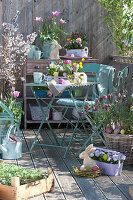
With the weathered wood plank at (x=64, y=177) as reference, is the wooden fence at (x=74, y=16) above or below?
above

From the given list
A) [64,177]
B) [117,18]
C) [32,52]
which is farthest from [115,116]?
[117,18]

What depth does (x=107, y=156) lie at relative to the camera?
383 cm

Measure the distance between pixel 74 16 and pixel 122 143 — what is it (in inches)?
115

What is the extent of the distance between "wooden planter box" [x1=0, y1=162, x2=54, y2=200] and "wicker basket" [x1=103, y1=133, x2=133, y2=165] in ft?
3.23

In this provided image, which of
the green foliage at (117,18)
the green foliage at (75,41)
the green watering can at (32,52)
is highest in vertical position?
the green foliage at (117,18)

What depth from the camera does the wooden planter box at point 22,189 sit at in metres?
3.09

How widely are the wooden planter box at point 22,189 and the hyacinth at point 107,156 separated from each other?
736mm

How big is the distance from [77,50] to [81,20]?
24.9 inches

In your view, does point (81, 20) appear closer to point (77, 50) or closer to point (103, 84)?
point (77, 50)

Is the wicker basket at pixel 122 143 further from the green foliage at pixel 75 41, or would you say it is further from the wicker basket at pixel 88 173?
the green foliage at pixel 75 41

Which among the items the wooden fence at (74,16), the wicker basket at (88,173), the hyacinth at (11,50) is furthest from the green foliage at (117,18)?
the wicker basket at (88,173)

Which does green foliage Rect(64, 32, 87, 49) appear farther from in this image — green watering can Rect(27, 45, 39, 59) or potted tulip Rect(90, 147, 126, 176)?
potted tulip Rect(90, 147, 126, 176)

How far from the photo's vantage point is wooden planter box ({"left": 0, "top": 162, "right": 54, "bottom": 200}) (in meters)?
3.09

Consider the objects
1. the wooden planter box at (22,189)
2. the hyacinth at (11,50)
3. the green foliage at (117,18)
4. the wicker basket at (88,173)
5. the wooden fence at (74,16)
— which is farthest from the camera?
the wooden fence at (74,16)
